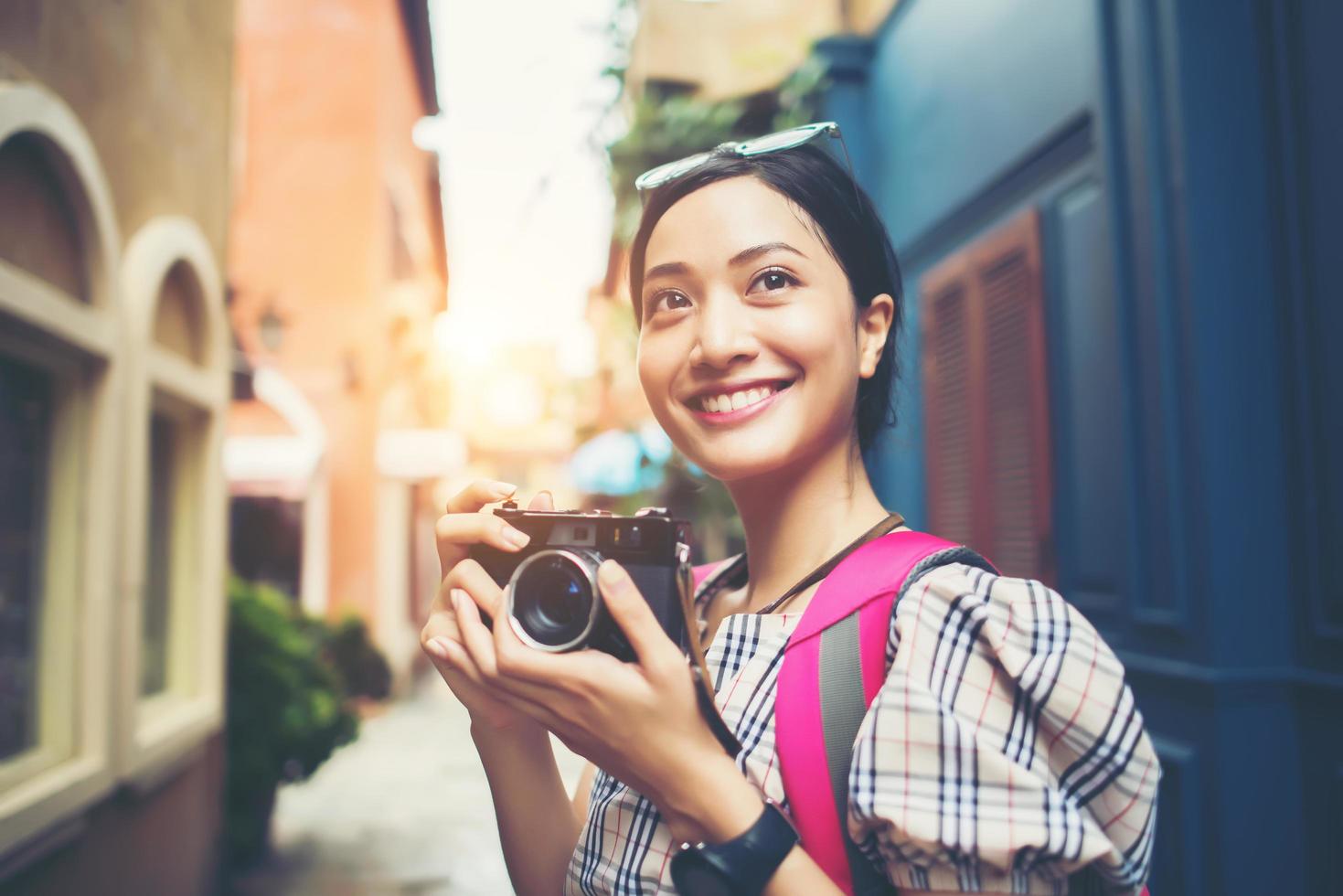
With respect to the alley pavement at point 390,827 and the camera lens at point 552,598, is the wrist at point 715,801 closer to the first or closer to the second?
the camera lens at point 552,598

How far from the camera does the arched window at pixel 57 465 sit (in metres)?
3.19

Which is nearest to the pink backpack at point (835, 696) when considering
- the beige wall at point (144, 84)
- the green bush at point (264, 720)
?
the beige wall at point (144, 84)

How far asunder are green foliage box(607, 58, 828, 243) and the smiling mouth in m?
4.44

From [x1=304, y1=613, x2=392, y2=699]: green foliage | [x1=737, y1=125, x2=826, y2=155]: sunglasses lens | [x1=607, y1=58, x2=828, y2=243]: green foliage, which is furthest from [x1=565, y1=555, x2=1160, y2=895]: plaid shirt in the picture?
[x1=304, y1=613, x2=392, y2=699]: green foliage

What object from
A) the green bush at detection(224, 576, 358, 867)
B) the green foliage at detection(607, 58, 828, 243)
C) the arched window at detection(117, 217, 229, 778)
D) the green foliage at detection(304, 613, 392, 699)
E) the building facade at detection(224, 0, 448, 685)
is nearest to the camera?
the arched window at detection(117, 217, 229, 778)

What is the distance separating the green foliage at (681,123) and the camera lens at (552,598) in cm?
468

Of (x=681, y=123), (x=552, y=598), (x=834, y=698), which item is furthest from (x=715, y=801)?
Result: (x=681, y=123)

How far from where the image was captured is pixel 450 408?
85.2 feet

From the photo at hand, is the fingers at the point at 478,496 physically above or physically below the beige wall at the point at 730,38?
below

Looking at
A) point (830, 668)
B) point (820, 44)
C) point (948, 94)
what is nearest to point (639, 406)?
point (820, 44)

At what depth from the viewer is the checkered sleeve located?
0.95m

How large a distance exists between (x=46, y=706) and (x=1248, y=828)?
152 inches

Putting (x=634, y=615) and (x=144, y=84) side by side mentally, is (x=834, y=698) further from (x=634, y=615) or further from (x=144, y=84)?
(x=144, y=84)

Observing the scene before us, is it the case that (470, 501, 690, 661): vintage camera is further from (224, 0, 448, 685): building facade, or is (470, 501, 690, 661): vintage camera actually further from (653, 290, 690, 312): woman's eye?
(224, 0, 448, 685): building facade
